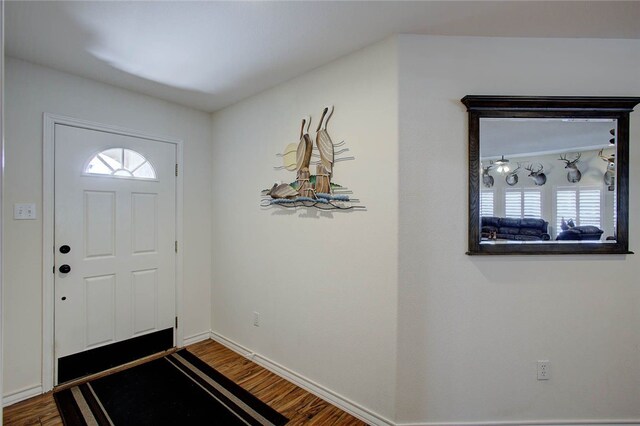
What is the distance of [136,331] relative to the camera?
8.95ft

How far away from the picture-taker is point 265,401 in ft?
7.16

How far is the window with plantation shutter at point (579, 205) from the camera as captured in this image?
1806mm

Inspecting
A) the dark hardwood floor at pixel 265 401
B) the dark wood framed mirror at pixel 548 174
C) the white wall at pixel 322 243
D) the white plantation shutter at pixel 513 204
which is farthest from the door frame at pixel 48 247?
the white plantation shutter at pixel 513 204

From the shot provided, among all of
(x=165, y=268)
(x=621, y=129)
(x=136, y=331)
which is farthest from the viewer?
(x=165, y=268)

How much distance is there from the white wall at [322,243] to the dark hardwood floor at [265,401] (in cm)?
13

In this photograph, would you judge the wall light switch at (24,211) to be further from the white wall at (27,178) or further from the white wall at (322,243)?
the white wall at (322,243)

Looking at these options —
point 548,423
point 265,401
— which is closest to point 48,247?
point 265,401

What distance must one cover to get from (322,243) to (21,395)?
7.74 ft

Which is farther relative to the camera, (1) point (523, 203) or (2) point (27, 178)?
(2) point (27, 178)

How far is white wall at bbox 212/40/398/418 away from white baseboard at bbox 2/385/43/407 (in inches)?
54.8

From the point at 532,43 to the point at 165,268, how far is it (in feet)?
10.9

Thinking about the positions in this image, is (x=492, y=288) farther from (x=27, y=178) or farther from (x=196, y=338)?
(x=27, y=178)

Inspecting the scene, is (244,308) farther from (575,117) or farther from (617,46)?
(617,46)

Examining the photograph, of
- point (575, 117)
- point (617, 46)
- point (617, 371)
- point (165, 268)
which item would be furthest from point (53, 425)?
point (617, 46)
